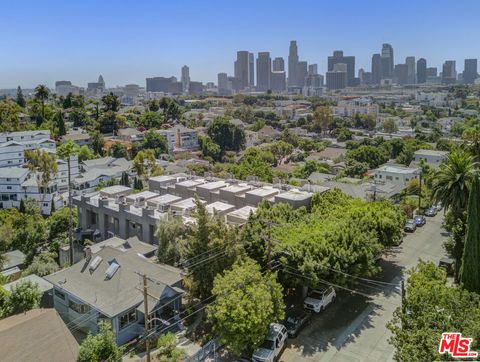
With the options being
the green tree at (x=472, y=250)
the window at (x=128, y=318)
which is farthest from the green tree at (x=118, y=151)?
the green tree at (x=472, y=250)

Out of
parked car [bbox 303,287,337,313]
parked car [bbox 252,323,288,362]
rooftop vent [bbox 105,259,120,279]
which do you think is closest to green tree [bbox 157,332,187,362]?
parked car [bbox 252,323,288,362]

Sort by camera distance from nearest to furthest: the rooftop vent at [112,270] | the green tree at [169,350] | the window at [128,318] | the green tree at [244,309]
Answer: the green tree at [244,309]
the green tree at [169,350]
the window at [128,318]
the rooftop vent at [112,270]

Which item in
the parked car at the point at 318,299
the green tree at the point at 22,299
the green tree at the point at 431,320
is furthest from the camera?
the parked car at the point at 318,299

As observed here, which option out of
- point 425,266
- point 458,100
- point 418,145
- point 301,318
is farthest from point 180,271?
point 458,100

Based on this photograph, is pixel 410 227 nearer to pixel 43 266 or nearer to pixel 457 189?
pixel 457 189

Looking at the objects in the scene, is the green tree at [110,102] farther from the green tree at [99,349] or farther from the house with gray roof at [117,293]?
the green tree at [99,349]

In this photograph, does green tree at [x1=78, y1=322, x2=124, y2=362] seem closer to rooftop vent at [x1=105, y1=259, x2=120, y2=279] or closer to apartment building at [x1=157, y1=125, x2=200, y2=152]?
rooftop vent at [x1=105, y1=259, x2=120, y2=279]

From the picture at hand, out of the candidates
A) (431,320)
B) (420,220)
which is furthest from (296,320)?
(420,220)
